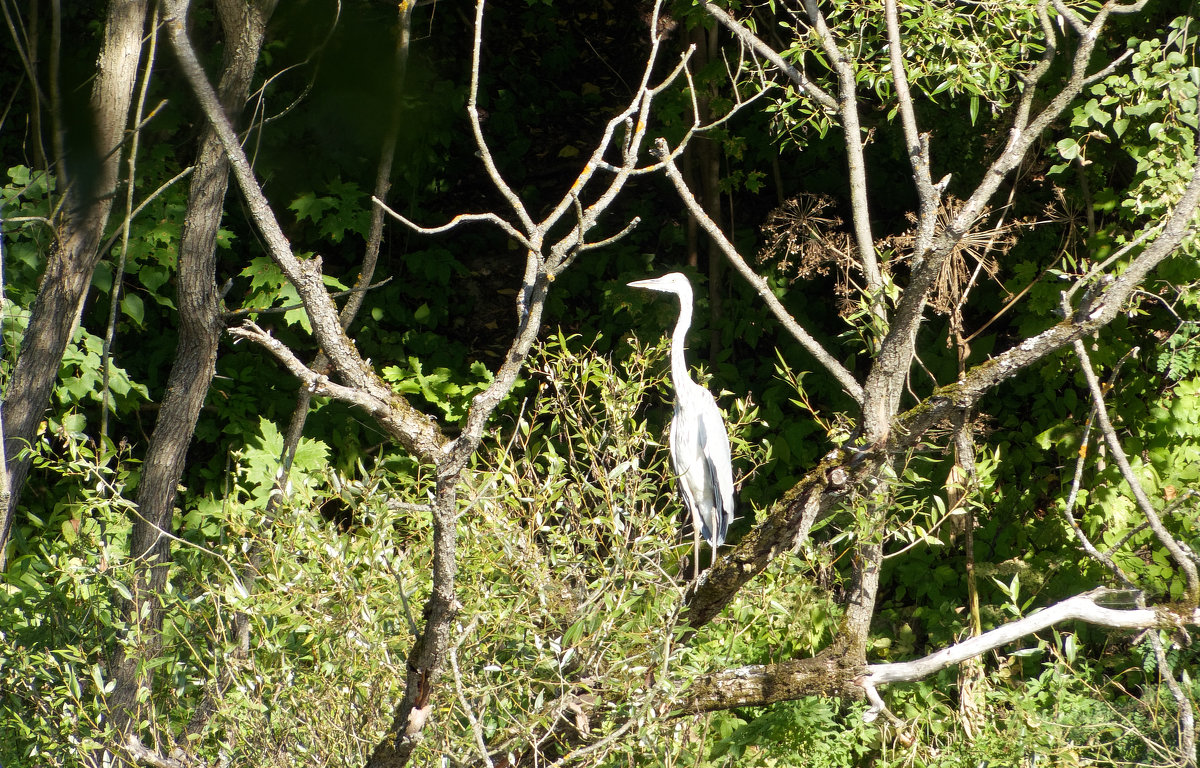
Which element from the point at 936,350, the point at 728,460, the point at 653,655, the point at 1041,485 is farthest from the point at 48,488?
the point at 1041,485

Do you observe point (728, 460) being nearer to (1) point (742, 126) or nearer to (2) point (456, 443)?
(2) point (456, 443)

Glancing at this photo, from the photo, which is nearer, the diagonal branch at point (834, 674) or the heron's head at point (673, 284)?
the diagonal branch at point (834, 674)

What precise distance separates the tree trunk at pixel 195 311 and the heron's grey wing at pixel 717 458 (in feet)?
4.97

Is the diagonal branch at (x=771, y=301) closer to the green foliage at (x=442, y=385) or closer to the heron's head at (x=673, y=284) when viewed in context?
the heron's head at (x=673, y=284)

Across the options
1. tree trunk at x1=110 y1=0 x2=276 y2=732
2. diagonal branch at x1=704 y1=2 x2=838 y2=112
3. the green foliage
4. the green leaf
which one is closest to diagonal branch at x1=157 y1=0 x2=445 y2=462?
tree trunk at x1=110 y1=0 x2=276 y2=732

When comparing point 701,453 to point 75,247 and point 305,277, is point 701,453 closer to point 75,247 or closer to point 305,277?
point 305,277

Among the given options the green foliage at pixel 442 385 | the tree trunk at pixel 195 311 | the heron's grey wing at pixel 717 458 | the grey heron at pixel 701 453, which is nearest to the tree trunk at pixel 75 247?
the tree trunk at pixel 195 311

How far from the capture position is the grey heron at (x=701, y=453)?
2920 millimetres

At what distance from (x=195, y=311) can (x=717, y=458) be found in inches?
63.9

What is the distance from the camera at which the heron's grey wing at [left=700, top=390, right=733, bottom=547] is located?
2.92 meters

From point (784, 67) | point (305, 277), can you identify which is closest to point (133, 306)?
point (305, 277)

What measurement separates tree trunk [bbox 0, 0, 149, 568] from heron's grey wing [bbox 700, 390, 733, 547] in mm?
1820

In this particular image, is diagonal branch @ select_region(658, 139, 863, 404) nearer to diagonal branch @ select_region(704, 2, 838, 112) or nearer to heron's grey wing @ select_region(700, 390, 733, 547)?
heron's grey wing @ select_region(700, 390, 733, 547)

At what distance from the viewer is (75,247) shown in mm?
2904
